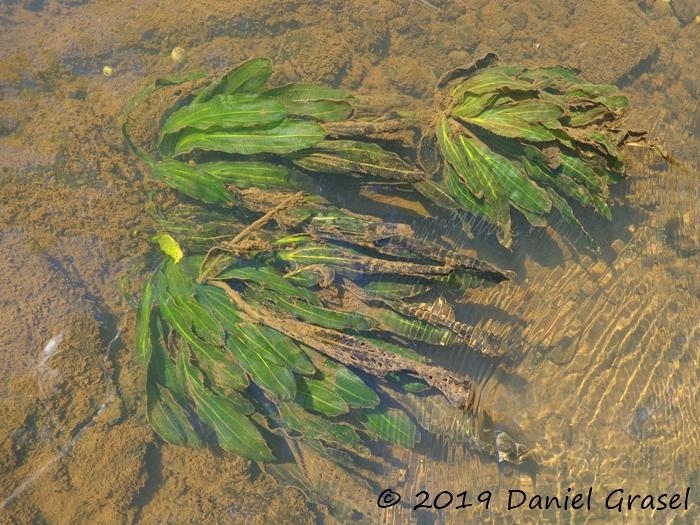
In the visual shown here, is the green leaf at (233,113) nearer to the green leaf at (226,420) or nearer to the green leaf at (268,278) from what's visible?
the green leaf at (268,278)

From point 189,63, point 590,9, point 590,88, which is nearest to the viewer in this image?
point 590,88

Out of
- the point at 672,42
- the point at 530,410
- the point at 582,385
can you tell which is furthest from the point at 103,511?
the point at 672,42

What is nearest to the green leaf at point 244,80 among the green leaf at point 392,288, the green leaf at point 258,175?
the green leaf at point 258,175

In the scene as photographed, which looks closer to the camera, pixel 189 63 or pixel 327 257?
pixel 327 257

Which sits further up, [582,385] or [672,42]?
[672,42]

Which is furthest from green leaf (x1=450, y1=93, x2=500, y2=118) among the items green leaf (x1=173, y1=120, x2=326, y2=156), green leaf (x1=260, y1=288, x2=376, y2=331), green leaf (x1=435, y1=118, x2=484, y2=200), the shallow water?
green leaf (x1=260, y1=288, x2=376, y2=331)

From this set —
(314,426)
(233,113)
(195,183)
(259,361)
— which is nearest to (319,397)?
(314,426)

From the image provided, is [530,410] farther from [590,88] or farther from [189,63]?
[189,63]
